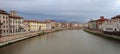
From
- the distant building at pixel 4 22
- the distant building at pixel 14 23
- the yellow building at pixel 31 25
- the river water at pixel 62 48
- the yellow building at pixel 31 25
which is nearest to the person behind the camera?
the river water at pixel 62 48

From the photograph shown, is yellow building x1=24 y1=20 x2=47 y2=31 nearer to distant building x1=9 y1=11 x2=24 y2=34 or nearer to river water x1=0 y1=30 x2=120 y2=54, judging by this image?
distant building x1=9 y1=11 x2=24 y2=34

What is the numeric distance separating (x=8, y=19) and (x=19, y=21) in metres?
9.55

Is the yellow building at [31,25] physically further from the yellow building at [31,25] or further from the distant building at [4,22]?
the distant building at [4,22]

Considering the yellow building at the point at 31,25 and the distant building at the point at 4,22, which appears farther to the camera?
the yellow building at the point at 31,25

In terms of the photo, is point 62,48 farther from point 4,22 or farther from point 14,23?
point 14,23

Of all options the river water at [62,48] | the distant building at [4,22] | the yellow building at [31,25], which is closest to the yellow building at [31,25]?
the yellow building at [31,25]

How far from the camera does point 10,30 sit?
4419 centimetres

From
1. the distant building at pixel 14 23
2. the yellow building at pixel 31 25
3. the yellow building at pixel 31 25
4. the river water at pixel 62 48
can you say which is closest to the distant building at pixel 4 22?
the distant building at pixel 14 23

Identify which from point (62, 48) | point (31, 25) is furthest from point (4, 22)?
point (31, 25)

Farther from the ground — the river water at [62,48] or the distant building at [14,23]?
the distant building at [14,23]

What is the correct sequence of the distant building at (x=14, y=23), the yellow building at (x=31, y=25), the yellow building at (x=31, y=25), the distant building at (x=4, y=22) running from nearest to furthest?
1. the distant building at (x=4, y=22)
2. the distant building at (x=14, y=23)
3. the yellow building at (x=31, y=25)
4. the yellow building at (x=31, y=25)

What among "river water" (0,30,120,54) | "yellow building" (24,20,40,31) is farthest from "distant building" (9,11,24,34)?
"yellow building" (24,20,40,31)

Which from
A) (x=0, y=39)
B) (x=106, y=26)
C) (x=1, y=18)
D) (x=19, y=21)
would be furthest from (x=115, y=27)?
(x=0, y=39)

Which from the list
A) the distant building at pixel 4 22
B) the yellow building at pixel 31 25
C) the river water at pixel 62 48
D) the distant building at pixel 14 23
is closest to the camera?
the river water at pixel 62 48
